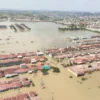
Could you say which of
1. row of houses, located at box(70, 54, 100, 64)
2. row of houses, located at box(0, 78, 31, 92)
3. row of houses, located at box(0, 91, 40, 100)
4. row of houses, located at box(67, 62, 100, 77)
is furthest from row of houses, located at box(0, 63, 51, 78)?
row of houses, located at box(0, 91, 40, 100)

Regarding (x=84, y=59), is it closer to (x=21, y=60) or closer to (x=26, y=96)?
(x=21, y=60)

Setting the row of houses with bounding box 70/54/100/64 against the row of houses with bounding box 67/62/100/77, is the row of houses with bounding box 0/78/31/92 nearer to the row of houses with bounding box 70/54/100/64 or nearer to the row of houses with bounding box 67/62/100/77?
the row of houses with bounding box 67/62/100/77

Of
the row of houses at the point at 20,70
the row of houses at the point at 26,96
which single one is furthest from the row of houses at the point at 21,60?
the row of houses at the point at 26,96

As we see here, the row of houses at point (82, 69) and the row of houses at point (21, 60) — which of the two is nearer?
the row of houses at point (82, 69)

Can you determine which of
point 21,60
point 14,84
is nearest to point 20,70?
point 21,60

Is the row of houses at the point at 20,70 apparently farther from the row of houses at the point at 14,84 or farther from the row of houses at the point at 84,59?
the row of houses at the point at 84,59

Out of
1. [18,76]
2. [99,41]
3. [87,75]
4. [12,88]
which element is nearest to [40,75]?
[18,76]
